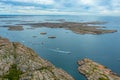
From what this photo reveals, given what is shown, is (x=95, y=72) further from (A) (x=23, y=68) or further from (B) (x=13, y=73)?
(B) (x=13, y=73)

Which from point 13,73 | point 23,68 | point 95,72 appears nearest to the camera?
point 13,73

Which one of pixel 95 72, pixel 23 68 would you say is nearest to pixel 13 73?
pixel 23 68

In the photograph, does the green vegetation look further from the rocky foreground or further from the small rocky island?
the small rocky island

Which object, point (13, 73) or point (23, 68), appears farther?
point (23, 68)

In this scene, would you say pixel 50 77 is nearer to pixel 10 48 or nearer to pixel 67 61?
pixel 10 48

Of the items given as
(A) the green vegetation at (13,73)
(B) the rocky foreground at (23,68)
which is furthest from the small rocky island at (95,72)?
(A) the green vegetation at (13,73)

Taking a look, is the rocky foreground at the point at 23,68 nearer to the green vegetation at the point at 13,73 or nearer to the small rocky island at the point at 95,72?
the green vegetation at the point at 13,73

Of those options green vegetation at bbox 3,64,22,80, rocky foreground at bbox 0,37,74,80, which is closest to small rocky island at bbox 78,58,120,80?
rocky foreground at bbox 0,37,74,80
